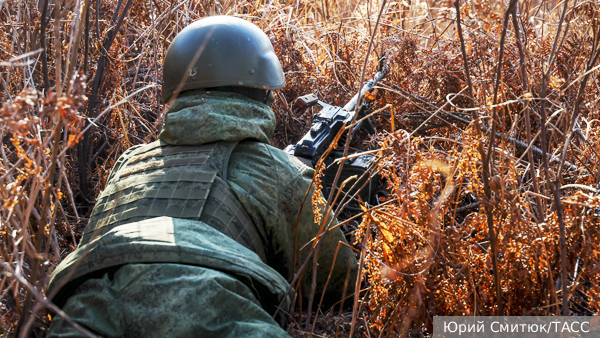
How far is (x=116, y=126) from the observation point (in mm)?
3367

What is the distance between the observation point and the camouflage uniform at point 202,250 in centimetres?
148

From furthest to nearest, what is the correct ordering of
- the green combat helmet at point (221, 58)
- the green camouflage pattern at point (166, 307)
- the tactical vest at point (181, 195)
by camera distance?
1. the green combat helmet at point (221, 58)
2. the tactical vest at point (181, 195)
3. the green camouflage pattern at point (166, 307)

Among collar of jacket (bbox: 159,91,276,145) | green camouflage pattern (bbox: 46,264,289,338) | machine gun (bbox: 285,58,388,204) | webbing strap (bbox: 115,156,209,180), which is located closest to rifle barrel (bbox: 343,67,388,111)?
machine gun (bbox: 285,58,388,204)

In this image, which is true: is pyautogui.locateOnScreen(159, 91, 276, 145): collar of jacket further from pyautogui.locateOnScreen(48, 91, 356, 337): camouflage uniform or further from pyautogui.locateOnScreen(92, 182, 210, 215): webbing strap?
pyautogui.locateOnScreen(92, 182, 210, 215): webbing strap

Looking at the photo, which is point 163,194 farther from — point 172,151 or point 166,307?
point 166,307

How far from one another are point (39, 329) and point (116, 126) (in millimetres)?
1760

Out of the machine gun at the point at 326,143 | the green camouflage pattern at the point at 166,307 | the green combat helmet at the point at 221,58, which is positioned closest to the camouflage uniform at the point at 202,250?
the green camouflage pattern at the point at 166,307

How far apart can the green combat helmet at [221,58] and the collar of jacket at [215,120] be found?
0.08 m

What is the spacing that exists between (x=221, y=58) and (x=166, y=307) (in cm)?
127

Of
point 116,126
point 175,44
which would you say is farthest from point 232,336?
point 116,126

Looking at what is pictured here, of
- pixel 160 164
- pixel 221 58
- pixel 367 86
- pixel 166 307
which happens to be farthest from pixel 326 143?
pixel 166 307

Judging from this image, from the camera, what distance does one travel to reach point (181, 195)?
195 centimetres

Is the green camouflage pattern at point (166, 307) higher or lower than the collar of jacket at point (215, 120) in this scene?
lower

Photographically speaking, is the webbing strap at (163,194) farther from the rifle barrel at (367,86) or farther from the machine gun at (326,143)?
the rifle barrel at (367,86)
